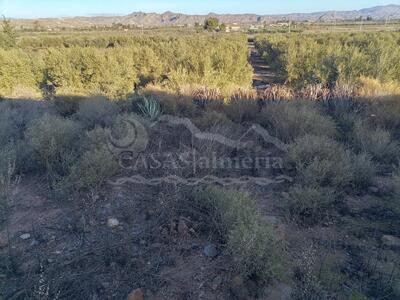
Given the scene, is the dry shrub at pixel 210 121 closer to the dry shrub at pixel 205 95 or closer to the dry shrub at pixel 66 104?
the dry shrub at pixel 205 95

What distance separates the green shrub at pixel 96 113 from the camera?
779 centimetres

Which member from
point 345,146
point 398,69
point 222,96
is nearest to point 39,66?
point 222,96

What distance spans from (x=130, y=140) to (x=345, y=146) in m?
3.92

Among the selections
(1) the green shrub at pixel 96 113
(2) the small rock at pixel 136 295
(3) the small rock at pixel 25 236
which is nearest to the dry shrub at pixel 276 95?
(1) the green shrub at pixel 96 113

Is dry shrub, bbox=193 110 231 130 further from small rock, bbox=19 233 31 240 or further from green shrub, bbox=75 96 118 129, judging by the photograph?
small rock, bbox=19 233 31 240

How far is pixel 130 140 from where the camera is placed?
623cm

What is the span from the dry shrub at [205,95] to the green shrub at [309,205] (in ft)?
15.2

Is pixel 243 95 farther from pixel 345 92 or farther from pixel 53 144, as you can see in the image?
pixel 53 144

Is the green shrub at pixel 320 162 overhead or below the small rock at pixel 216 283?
overhead

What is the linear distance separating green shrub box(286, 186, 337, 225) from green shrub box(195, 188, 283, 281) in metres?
0.84

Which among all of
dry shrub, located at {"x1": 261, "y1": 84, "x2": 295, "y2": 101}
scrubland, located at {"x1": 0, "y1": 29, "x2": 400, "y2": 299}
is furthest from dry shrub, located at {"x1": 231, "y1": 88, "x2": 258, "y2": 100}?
dry shrub, located at {"x1": 261, "y1": 84, "x2": 295, "y2": 101}

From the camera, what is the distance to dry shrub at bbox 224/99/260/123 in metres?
8.09

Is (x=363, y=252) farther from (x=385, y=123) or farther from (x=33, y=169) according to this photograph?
(x=33, y=169)

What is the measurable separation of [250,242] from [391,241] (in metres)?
1.93
